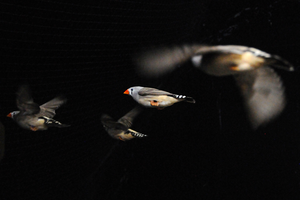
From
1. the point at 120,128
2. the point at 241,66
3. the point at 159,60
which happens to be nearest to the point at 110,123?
the point at 120,128

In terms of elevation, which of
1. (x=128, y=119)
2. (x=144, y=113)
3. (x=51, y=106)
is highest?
(x=51, y=106)

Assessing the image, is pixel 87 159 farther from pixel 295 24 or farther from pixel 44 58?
pixel 295 24

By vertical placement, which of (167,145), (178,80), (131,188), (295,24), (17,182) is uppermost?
(295,24)

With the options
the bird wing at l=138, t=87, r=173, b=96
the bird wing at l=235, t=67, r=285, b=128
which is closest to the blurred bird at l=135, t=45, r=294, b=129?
Answer: the bird wing at l=235, t=67, r=285, b=128

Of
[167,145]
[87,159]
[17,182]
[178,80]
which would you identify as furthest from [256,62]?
[17,182]

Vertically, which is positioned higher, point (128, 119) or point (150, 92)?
point (150, 92)

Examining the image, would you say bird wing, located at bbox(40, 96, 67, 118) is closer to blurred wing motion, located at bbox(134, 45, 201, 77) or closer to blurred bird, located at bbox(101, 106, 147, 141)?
blurred bird, located at bbox(101, 106, 147, 141)

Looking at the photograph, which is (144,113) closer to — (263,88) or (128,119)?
(128,119)

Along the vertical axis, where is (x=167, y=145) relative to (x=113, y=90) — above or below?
below
